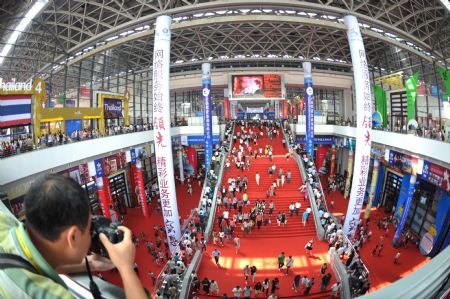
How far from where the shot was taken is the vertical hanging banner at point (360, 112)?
642 inches

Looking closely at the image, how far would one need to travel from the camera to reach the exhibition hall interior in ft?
41.4

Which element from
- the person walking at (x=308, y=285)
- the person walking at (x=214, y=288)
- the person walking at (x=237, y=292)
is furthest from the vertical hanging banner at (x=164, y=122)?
the person walking at (x=308, y=285)

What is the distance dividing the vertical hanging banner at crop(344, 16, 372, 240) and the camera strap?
17625 millimetres

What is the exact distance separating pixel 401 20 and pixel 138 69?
30053mm

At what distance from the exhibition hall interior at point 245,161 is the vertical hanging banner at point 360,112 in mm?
78

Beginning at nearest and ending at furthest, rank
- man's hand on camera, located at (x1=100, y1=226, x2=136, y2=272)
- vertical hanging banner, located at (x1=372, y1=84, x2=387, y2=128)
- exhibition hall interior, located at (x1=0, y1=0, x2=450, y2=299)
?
1. man's hand on camera, located at (x1=100, y1=226, x2=136, y2=272)
2. exhibition hall interior, located at (x1=0, y1=0, x2=450, y2=299)
3. vertical hanging banner, located at (x1=372, y1=84, x2=387, y2=128)

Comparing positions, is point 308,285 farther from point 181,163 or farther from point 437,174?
point 181,163

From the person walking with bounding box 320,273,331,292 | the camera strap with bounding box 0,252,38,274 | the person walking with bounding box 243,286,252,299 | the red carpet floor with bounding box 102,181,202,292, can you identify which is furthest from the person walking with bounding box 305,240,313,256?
the camera strap with bounding box 0,252,38,274

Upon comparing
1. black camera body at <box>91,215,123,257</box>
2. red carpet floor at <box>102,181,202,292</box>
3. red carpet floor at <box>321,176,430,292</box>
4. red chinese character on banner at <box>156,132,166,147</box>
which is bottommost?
red carpet floor at <box>321,176,430,292</box>

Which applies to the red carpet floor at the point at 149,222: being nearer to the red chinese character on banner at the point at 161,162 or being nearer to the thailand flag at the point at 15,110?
the red chinese character on banner at the point at 161,162

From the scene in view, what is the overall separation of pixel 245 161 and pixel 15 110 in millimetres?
16932

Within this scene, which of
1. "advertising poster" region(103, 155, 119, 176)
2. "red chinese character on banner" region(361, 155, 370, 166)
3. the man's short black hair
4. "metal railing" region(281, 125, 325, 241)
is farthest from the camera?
"advertising poster" region(103, 155, 119, 176)

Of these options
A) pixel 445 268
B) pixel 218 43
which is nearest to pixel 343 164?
pixel 218 43

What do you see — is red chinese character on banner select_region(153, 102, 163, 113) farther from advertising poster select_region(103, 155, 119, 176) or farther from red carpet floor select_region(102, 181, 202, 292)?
red carpet floor select_region(102, 181, 202, 292)
